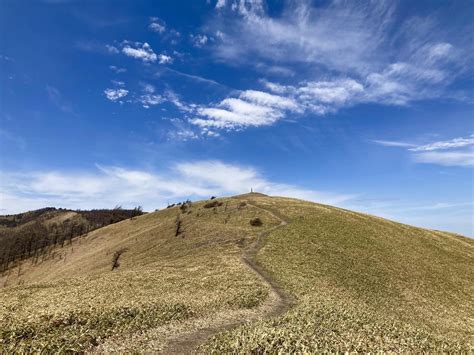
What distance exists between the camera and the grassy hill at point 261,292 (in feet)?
65.5

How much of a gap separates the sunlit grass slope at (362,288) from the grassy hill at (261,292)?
199mm

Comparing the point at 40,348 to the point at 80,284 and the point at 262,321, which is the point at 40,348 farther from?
the point at 80,284

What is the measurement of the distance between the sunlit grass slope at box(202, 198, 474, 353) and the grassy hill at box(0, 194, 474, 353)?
20cm

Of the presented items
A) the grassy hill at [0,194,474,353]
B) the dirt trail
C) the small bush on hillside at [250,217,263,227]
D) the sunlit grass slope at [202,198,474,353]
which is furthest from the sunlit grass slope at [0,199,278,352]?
the sunlit grass slope at [202,198,474,353]

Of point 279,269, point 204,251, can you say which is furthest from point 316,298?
point 204,251

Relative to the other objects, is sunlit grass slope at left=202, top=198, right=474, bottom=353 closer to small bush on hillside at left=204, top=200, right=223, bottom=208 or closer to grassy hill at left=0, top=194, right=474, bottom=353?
grassy hill at left=0, top=194, right=474, bottom=353

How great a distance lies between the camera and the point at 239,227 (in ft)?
222

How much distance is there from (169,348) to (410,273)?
149ft

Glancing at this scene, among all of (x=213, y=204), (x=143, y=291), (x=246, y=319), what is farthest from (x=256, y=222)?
(x=246, y=319)

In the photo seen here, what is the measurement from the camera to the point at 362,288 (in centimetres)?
4259

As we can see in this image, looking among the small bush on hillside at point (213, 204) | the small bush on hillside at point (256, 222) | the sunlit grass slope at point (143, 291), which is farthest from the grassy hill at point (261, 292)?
the small bush on hillside at point (213, 204)

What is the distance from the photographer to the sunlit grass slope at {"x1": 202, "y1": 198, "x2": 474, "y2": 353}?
2027cm

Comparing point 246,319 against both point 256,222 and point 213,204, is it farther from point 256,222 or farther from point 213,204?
point 213,204

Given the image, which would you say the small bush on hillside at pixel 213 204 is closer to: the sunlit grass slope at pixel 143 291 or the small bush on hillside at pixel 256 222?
the sunlit grass slope at pixel 143 291
